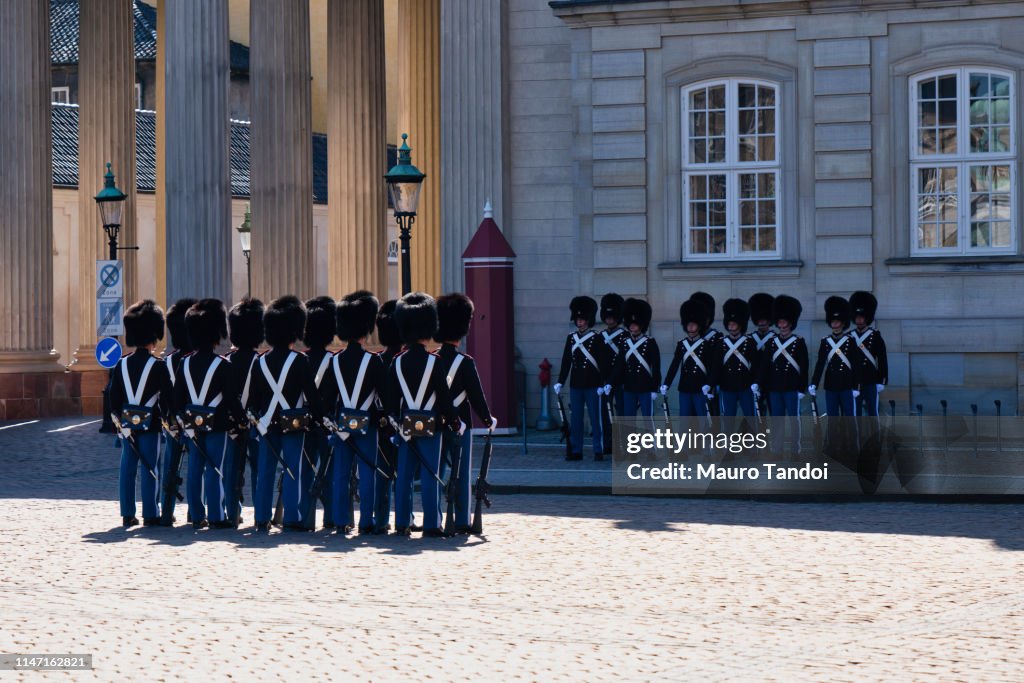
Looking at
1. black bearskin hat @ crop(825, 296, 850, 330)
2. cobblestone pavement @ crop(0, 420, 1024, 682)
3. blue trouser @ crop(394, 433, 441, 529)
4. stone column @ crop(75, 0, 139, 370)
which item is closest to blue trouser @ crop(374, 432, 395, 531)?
blue trouser @ crop(394, 433, 441, 529)

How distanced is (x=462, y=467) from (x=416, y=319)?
3.27 ft

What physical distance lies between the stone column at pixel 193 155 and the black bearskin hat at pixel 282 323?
1073 cm

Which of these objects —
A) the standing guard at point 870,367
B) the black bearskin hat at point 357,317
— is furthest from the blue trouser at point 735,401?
the black bearskin hat at point 357,317

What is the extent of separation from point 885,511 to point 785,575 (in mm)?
3770

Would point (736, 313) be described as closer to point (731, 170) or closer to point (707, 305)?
point (707, 305)

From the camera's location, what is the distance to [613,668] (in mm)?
7633

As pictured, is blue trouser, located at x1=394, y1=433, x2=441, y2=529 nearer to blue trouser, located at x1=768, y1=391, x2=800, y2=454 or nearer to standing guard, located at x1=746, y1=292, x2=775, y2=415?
blue trouser, located at x1=768, y1=391, x2=800, y2=454

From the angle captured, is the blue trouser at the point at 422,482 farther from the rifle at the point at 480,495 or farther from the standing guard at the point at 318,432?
the standing guard at the point at 318,432

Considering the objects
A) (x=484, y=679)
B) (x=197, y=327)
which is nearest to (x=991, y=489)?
(x=197, y=327)

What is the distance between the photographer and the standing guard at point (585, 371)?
1806 cm

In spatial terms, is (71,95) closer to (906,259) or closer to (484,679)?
(906,259)

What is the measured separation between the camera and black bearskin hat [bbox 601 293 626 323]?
1831cm

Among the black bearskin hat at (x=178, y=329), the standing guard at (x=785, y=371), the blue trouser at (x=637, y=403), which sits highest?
the black bearskin hat at (x=178, y=329)

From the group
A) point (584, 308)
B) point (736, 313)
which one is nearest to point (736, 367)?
point (736, 313)
